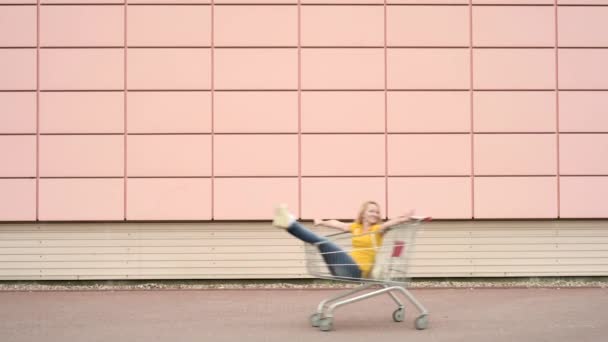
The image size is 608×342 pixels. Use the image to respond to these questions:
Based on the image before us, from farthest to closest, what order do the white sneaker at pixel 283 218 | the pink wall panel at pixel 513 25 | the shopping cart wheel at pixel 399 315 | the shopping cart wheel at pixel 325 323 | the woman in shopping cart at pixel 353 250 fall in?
the pink wall panel at pixel 513 25
the shopping cart wheel at pixel 399 315
the shopping cart wheel at pixel 325 323
the woman in shopping cart at pixel 353 250
the white sneaker at pixel 283 218

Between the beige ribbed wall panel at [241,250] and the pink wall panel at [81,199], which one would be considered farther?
the beige ribbed wall panel at [241,250]

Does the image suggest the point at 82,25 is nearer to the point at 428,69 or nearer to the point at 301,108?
the point at 301,108

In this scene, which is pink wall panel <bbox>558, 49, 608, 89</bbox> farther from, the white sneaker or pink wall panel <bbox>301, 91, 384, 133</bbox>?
the white sneaker

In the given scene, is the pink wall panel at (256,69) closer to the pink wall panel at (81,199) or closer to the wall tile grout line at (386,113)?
the wall tile grout line at (386,113)

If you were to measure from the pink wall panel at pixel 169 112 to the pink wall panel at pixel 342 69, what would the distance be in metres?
1.33

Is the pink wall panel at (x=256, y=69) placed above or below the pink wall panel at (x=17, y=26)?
below

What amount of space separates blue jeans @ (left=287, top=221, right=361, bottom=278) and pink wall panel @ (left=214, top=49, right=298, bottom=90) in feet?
12.0

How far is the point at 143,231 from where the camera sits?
1031 cm

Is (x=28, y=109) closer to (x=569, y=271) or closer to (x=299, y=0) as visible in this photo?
(x=299, y=0)

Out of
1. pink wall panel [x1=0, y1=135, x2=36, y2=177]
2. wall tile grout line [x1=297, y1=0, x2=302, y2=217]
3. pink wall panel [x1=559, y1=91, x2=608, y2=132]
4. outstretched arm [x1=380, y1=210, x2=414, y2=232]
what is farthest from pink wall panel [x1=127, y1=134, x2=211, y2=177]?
pink wall panel [x1=559, y1=91, x2=608, y2=132]

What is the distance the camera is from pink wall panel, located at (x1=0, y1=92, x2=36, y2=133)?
10.2m

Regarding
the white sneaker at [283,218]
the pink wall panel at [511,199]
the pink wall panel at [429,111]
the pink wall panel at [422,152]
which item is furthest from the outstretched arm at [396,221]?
the pink wall panel at [511,199]

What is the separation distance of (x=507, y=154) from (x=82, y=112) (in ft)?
17.9

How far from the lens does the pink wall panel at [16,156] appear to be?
10164mm
